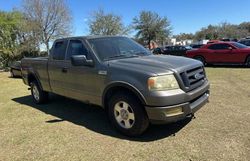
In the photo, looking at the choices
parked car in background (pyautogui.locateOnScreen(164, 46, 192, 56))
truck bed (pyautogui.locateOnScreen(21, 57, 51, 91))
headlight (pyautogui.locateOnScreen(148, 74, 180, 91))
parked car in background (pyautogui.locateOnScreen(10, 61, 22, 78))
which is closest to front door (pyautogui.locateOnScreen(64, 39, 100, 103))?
truck bed (pyautogui.locateOnScreen(21, 57, 51, 91))

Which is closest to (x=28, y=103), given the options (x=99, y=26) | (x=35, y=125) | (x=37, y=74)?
(x=37, y=74)

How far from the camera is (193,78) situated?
4.84 m

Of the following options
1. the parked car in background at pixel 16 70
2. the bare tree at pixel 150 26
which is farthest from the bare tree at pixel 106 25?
the parked car in background at pixel 16 70

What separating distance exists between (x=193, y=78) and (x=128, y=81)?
1.19 m

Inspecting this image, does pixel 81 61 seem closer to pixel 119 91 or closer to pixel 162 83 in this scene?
pixel 119 91

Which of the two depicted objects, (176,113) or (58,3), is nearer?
(176,113)

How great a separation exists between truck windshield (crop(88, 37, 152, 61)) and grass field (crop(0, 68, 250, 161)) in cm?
149

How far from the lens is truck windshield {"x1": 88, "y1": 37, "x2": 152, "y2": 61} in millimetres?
5505

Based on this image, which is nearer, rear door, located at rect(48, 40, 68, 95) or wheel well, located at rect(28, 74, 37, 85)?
rear door, located at rect(48, 40, 68, 95)

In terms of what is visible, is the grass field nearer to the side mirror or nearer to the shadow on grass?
the shadow on grass

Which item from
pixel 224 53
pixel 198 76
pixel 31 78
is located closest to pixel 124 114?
pixel 198 76

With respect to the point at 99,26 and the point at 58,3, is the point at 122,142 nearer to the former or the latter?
the point at 58,3

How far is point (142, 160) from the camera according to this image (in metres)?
4.04

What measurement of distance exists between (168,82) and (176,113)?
1.72 ft
